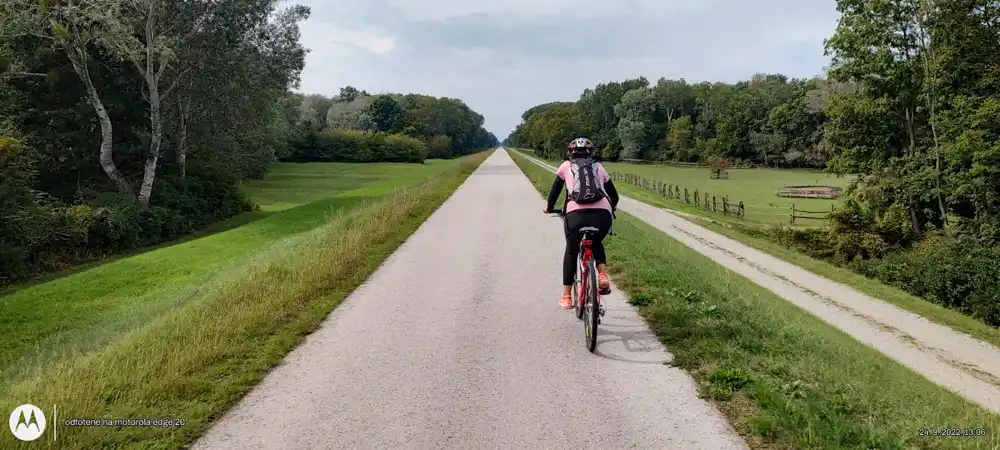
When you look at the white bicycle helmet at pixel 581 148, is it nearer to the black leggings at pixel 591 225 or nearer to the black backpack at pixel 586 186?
the black backpack at pixel 586 186

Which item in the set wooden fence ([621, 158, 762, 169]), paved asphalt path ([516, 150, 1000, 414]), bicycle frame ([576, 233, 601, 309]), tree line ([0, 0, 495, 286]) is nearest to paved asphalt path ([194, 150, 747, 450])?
bicycle frame ([576, 233, 601, 309])

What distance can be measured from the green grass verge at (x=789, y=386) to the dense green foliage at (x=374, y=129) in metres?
60.5

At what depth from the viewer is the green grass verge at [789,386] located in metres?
3.71

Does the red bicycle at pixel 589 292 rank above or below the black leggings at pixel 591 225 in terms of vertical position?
below

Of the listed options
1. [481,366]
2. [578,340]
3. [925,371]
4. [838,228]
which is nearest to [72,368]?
[481,366]

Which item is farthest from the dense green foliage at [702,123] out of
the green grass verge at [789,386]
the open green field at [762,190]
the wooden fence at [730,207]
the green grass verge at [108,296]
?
the green grass verge at [789,386]

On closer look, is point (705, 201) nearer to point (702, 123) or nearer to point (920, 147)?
point (920, 147)

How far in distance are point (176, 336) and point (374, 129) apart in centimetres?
11000

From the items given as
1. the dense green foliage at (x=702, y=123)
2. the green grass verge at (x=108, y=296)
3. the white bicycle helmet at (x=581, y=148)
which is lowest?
the green grass verge at (x=108, y=296)

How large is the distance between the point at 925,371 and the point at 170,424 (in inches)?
428

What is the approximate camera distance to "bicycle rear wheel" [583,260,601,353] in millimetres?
5539

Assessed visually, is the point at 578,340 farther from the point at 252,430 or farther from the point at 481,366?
the point at 252,430

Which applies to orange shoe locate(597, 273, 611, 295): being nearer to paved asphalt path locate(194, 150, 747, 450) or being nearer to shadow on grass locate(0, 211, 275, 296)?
paved asphalt path locate(194, 150, 747, 450)

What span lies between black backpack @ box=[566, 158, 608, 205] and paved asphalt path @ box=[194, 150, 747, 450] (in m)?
1.50
